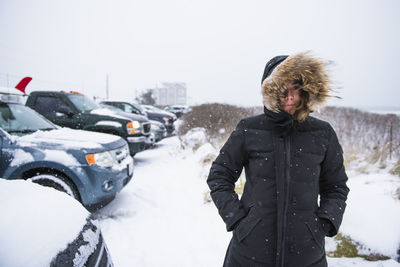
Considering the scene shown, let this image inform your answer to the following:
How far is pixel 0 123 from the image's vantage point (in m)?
3.04

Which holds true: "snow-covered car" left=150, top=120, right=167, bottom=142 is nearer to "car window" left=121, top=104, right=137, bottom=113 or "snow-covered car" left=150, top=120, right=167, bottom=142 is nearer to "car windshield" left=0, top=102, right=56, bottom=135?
"car window" left=121, top=104, right=137, bottom=113

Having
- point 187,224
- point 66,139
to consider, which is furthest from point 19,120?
point 187,224

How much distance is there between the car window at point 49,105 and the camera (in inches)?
Result: 207

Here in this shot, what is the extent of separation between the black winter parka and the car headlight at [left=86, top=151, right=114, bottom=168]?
211 centimetres

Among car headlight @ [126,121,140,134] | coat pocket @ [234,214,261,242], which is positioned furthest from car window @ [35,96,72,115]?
coat pocket @ [234,214,261,242]

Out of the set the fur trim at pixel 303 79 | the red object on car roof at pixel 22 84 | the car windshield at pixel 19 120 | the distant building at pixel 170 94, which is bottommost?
the distant building at pixel 170 94

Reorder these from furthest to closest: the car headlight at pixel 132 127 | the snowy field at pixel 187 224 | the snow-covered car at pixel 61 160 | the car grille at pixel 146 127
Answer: the car grille at pixel 146 127
the car headlight at pixel 132 127
the snow-covered car at pixel 61 160
the snowy field at pixel 187 224

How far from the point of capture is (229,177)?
55.3 inches

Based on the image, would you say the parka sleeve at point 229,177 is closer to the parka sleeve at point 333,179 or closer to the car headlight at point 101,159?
the parka sleeve at point 333,179

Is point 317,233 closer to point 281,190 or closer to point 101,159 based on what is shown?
point 281,190

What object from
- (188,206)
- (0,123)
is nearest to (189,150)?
(188,206)

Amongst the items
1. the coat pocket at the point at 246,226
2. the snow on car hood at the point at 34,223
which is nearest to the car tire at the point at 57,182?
the snow on car hood at the point at 34,223

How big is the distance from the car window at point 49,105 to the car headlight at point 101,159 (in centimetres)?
301

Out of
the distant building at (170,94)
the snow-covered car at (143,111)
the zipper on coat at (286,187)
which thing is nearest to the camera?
the zipper on coat at (286,187)
